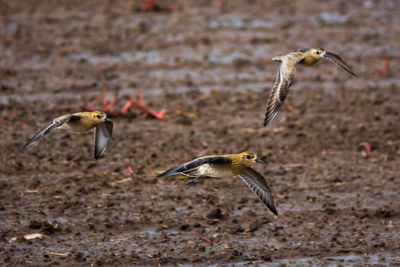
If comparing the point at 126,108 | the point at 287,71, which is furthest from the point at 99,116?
the point at 126,108

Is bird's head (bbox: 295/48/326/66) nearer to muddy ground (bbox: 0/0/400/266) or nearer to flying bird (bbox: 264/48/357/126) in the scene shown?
flying bird (bbox: 264/48/357/126)

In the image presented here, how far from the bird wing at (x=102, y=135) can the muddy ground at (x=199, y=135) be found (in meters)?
1.16

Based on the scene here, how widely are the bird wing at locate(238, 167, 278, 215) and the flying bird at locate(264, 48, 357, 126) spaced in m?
0.51

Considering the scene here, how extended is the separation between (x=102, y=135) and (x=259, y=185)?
122 centimetres

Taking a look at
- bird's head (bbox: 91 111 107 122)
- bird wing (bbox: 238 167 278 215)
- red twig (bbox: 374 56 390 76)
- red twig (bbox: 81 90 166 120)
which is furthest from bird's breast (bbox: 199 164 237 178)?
red twig (bbox: 374 56 390 76)

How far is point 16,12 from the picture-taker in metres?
15.4

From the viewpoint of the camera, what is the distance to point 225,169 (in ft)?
18.7

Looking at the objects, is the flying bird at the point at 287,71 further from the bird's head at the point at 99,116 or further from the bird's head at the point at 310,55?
the bird's head at the point at 99,116

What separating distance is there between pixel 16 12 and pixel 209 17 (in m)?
3.60

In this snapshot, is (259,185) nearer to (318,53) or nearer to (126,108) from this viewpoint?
(318,53)

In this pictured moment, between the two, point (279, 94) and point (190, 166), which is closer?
point (190, 166)

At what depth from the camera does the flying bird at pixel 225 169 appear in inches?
215

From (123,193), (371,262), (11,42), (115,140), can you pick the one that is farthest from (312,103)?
(11,42)

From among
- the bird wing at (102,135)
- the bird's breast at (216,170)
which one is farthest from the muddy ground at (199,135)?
the bird's breast at (216,170)
